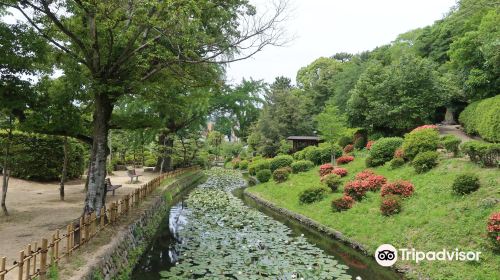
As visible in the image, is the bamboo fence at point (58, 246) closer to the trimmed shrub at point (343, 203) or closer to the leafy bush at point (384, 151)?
the trimmed shrub at point (343, 203)

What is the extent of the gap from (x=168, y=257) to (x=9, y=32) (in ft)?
27.9

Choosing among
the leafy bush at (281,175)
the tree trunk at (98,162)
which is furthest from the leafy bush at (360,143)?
the tree trunk at (98,162)

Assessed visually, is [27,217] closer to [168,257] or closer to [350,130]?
[168,257]

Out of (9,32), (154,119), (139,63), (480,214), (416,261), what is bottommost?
(416,261)

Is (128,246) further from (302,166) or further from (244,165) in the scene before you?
(244,165)

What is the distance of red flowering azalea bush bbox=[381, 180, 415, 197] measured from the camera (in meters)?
14.3

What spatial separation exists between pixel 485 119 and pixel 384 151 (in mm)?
6102

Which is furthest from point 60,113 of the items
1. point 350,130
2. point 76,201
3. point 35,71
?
point 350,130

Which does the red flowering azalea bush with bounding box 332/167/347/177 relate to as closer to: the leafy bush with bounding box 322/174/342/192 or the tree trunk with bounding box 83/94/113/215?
the leafy bush with bounding box 322/174/342/192

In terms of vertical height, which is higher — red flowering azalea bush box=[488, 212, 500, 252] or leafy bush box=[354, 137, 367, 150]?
leafy bush box=[354, 137, 367, 150]

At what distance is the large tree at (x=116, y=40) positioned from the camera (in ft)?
31.1

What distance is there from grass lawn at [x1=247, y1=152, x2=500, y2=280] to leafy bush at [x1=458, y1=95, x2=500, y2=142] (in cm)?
486

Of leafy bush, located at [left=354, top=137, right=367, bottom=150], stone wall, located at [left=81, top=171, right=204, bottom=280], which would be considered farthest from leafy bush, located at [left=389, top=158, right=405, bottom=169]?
stone wall, located at [left=81, top=171, right=204, bottom=280]

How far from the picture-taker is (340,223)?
574 inches
